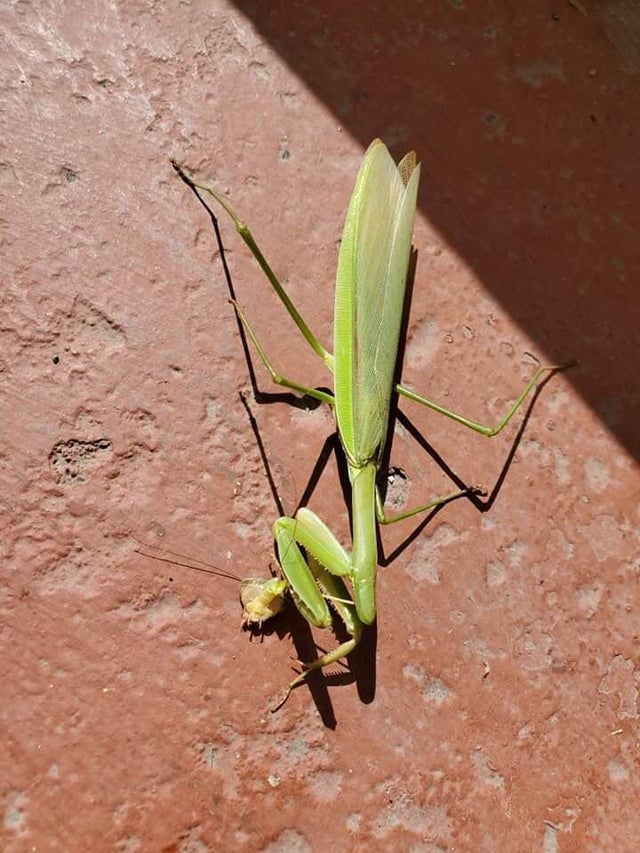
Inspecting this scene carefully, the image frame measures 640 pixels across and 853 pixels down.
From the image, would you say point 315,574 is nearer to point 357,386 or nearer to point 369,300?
point 357,386

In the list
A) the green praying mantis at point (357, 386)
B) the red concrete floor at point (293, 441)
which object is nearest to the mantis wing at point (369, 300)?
the green praying mantis at point (357, 386)

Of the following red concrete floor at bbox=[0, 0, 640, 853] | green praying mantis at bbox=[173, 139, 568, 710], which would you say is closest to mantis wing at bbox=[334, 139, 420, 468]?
green praying mantis at bbox=[173, 139, 568, 710]

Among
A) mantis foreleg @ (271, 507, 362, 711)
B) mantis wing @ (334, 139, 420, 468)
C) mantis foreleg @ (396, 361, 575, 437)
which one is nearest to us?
mantis foreleg @ (271, 507, 362, 711)

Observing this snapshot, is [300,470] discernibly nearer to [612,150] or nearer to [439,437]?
[439,437]

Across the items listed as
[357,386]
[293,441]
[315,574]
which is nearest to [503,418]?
[357,386]

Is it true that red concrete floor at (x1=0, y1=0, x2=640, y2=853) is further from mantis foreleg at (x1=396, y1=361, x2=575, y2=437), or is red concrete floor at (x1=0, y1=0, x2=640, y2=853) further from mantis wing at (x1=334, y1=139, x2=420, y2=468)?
mantis wing at (x1=334, y1=139, x2=420, y2=468)

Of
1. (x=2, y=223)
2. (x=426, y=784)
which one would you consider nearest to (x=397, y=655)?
Answer: (x=426, y=784)
